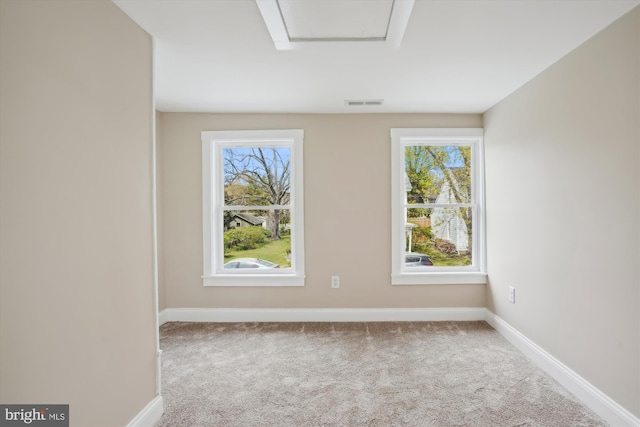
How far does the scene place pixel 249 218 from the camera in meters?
3.74

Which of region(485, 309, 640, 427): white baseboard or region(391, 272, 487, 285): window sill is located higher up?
region(391, 272, 487, 285): window sill

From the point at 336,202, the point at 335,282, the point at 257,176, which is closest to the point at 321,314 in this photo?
the point at 335,282

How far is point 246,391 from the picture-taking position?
2252 mm

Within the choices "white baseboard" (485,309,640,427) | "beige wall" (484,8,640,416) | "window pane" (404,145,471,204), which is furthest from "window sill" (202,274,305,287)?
"beige wall" (484,8,640,416)

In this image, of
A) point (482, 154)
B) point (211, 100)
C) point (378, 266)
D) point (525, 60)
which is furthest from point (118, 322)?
point (482, 154)

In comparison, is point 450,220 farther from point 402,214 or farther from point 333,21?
point 333,21

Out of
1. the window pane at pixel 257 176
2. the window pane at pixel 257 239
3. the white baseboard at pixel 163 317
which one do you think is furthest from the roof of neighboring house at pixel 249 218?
the white baseboard at pixel 163 317

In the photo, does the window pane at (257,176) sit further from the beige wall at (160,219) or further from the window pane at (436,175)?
the window pane at (436,175)

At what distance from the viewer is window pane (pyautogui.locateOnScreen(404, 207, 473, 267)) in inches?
146

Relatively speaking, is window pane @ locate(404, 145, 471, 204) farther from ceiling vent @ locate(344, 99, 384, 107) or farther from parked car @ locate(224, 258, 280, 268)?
parked car @ locate(224, 258, 280, 268)

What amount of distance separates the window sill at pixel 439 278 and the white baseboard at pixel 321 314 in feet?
0.95

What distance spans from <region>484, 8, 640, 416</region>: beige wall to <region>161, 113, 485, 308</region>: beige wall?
912mm

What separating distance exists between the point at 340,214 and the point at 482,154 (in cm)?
170

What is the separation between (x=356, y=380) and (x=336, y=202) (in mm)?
1828
